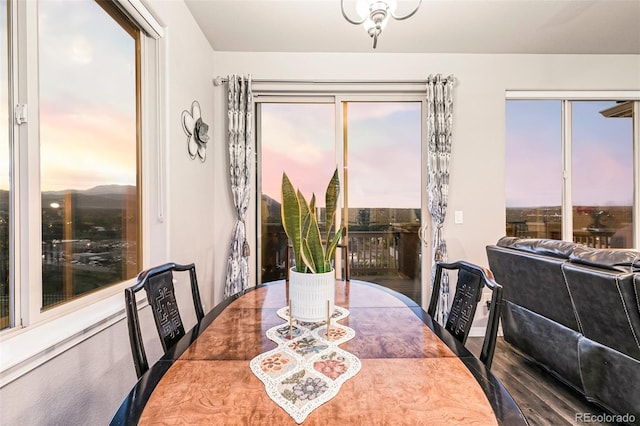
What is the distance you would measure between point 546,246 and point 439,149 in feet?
4.29

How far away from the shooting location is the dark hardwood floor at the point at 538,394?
67.9 inches

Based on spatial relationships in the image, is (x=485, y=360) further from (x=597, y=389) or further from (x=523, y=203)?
(x=523, y=203)

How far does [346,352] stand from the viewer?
38.4 inches

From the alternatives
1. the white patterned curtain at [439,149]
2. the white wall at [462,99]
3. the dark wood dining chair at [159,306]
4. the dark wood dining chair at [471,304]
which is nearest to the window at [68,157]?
the dark wood dining chair at [159,306]

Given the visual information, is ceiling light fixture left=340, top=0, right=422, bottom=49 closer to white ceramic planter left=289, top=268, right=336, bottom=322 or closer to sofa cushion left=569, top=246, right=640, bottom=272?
white ceramic planter left=289, top=268, right=336, bottom=322

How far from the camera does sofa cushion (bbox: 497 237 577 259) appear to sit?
1.86 meters

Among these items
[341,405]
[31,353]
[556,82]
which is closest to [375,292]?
[341,405]

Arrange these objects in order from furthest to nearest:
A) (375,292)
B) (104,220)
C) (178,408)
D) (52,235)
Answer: (375,292) < (104,220) < (52,235) < (178,408)

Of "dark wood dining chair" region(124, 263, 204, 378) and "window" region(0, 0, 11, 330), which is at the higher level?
"window" region(0, 0, 11, 330)

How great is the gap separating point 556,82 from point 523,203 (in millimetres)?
1279

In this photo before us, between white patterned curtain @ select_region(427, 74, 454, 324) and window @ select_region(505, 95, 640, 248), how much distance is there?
830 millimetres

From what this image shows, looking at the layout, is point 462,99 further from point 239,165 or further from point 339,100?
point 239,165

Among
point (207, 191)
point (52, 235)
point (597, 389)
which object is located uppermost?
point (207, 191)

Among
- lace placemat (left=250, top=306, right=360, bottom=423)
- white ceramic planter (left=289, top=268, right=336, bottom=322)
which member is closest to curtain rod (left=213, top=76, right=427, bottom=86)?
white ceramic planter (left=289, top=268, right=336, bottom=322)
